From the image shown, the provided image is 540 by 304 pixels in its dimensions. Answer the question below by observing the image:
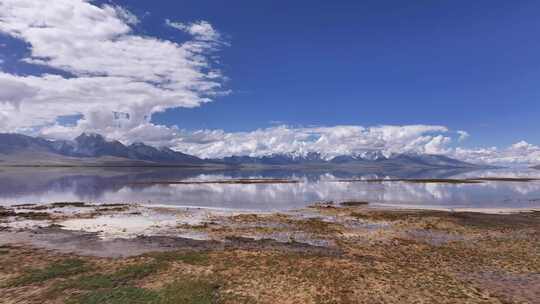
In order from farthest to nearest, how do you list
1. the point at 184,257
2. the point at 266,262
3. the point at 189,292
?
the point at 184,257 < the point at 266,262 < the point at 189,292

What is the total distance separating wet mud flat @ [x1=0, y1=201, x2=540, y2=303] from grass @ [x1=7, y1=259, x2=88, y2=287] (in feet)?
0.23

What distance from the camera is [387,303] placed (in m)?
17.5

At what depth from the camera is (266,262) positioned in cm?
2430

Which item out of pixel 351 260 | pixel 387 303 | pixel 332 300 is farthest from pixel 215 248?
pixel 387 303

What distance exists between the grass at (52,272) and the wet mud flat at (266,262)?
70mm

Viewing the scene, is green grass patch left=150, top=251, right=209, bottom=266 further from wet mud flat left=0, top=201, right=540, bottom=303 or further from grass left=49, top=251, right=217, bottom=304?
grass left=49, top=251, right=217, bottom=304

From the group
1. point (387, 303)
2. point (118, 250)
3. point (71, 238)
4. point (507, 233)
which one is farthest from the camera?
point (507, 233)

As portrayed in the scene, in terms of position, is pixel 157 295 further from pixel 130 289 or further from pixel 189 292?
pixel 130 289

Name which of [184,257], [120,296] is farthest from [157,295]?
[184,257]

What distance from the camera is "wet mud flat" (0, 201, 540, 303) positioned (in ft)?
60.5

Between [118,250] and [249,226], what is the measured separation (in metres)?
16.6

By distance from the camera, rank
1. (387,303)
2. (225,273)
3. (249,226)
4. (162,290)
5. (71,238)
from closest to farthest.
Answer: (387,303) < (162,290) < (225,273) < (71,238) < (249,226)

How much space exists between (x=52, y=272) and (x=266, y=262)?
46.2 ft

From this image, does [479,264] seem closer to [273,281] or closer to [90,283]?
[273,281]
